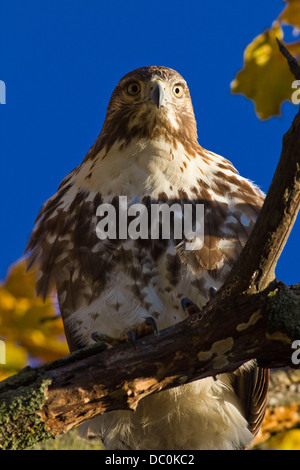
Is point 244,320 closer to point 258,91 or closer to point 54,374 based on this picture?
point 54,374

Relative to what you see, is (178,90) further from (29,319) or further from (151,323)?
(29,319)

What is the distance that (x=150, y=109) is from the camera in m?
4.86

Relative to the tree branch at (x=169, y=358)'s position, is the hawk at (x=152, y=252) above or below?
above

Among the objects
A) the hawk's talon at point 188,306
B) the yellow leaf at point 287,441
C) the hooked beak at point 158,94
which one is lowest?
the yellow leaf at point 287,441

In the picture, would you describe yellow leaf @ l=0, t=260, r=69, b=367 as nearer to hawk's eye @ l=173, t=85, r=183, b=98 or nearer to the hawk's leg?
the hawk's leg

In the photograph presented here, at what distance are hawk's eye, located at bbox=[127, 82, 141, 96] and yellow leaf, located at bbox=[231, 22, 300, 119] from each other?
63 centimetres

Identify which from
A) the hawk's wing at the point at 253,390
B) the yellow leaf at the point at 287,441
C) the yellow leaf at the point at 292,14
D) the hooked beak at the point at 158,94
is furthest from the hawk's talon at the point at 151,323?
the yellow leaf at the point at 292,14

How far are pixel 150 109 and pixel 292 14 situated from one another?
1.07 meters

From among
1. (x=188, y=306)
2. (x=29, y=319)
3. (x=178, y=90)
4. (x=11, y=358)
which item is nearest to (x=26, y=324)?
(x=29, y=319)

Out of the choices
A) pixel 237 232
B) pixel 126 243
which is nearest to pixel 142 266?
pixel 126 243

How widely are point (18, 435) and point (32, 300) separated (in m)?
1.74

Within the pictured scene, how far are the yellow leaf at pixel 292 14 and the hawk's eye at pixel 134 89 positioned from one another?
1033 mm

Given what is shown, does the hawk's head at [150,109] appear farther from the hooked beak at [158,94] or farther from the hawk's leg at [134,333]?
the hawk's leg at [134,333]

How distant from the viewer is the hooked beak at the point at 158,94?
4797 mm
